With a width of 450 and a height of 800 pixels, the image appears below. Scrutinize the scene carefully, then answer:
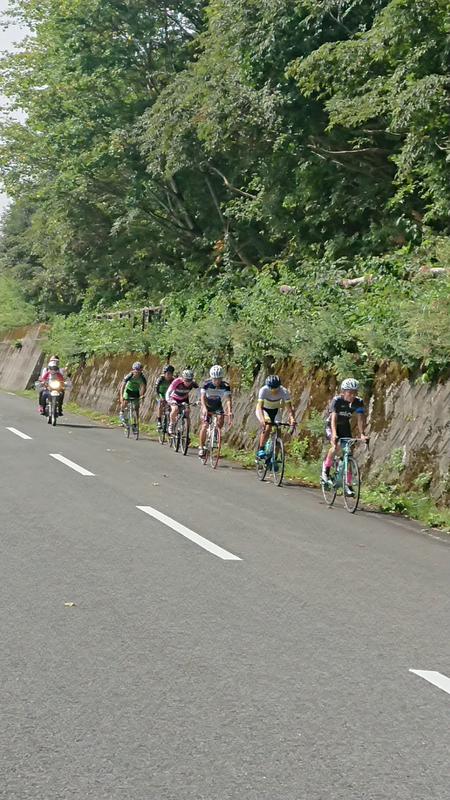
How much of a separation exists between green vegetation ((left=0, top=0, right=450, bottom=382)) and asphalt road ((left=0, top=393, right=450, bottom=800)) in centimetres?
602

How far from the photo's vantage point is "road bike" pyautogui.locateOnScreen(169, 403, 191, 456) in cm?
2147

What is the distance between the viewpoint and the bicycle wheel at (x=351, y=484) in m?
13.6

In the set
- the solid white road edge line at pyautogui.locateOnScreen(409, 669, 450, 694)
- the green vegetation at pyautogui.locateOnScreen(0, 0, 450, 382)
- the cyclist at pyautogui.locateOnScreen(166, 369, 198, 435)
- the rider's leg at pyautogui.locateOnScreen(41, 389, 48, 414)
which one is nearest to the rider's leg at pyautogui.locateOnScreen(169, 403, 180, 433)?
the cyclist at pyautogui.locateOnScreen(166, 369, 198, 435)

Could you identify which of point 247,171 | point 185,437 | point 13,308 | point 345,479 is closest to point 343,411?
point 345,479

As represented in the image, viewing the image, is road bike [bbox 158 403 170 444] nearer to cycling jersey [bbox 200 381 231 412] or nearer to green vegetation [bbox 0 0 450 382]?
green vegetation [bbox 0 0 450 382]

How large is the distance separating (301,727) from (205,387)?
576 inches

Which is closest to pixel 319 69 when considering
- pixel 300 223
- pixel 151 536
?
pixel 300 223

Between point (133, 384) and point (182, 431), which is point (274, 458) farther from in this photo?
point (133, 384)

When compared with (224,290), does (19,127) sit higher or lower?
higher

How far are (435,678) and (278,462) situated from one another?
11154mm

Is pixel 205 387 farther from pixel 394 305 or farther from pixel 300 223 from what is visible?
pixel 300 223

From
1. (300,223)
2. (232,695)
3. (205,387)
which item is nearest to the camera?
(232,695)

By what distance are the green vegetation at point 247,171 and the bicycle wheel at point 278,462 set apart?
5.30 feet

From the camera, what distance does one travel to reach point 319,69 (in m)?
23.1
